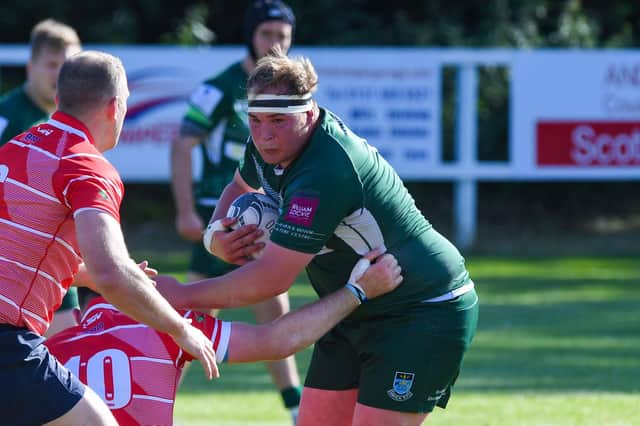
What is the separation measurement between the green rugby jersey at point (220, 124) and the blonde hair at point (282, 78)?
2.76m

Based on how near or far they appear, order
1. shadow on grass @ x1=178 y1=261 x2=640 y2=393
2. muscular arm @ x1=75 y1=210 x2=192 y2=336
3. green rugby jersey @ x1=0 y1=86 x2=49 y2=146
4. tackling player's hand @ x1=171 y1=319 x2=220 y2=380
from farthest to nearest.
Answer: shadow on grass @ x1=178 y1=261 x2=640 y2=393 → green rugby jersey @ x1=0 y1=86 x2=49 y2=146 → tackling player's hand @ x1=171 y1=319 x2=220 y2=380 → muscular arm @ x1=75 y1=210 x2=192 y2=336

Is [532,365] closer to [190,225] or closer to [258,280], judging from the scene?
[190,225]

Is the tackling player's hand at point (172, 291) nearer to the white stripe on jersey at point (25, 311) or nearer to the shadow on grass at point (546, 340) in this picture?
the white stripe on jersey at point (25, 311)

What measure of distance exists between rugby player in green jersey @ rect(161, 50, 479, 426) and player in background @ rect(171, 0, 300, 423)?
2.10 meters

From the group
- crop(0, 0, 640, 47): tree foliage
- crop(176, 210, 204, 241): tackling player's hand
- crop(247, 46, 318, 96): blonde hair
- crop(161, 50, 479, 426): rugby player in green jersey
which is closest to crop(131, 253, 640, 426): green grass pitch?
crop(176, 210, 204, 241): tackling player's hand

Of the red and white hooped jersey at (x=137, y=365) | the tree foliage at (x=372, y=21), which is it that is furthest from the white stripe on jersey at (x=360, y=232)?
the tree foliage at (x=372, y=21)

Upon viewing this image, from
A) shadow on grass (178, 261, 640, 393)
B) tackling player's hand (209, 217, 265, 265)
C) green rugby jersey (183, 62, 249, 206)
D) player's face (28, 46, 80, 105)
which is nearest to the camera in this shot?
tackling player's hand (209, 217, 265, 265)

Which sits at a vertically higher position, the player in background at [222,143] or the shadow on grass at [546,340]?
the player in background at [222,143]

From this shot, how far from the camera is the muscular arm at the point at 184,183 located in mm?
7859

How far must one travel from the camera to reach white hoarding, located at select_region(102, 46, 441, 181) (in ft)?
56.4

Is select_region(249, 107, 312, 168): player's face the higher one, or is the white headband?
the white headband

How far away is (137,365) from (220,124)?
10.3ft

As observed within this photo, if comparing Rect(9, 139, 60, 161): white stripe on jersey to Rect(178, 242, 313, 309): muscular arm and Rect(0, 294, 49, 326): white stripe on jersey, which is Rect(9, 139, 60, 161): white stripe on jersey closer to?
Rect(0, 294, 49, 326): white stripe on jersey

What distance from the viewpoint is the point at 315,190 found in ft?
15.1
